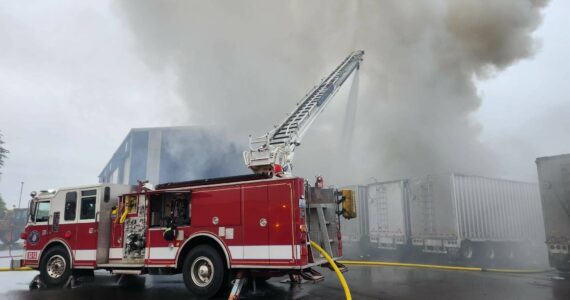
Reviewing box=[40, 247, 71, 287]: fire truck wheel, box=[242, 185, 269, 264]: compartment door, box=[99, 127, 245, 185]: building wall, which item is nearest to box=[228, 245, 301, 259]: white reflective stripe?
box=[242, 185, 269, 264]: compartment door

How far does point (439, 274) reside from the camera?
10078mm

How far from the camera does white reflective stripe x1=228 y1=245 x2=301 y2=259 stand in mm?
6461

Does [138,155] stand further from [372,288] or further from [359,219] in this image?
[372,288]

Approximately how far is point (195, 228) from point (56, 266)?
406 cm

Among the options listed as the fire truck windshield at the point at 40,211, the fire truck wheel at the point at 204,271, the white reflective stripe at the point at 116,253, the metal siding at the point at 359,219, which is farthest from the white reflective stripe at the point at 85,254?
the metal siding at the point at 359,219

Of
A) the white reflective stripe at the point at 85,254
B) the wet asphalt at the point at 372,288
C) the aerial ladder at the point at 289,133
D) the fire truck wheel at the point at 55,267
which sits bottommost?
the wet asphalt at the point at 372,288

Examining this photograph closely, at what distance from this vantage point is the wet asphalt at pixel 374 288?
7215 millimetres

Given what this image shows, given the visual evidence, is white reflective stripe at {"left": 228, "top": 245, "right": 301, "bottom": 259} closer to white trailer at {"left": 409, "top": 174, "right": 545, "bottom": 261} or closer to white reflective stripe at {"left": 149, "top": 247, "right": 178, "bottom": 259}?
white reflective stripe at {"left": 149, "top": 247, "right": 178, "bottom": 259}

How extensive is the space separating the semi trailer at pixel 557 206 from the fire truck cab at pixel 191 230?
264 inches

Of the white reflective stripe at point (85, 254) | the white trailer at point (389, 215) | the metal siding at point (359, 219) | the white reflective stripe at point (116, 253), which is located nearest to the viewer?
the white reflective stripe at point (116, 253)

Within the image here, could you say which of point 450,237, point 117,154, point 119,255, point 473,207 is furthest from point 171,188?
point 117,154

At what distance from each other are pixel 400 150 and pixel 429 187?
4698mm

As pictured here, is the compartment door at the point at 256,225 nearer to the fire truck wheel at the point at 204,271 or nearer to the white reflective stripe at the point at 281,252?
the white reflective stripe at the point at 281,252

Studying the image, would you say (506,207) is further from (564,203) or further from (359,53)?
(359,53)
